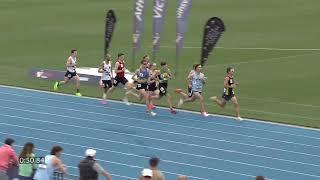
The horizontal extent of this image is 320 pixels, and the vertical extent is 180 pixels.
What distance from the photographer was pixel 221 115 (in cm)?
2109

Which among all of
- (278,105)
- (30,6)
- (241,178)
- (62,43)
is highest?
(30,6)

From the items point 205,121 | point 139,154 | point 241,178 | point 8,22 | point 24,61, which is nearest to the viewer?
point 241,178

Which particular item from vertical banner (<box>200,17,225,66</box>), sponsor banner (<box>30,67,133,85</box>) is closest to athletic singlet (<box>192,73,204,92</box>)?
vertical banner (<box>200,17,225,66</box>)

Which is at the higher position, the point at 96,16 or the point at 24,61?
the point at 96,16

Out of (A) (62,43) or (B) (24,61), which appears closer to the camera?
(B) (24,61)

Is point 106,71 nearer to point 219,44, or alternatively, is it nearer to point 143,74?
point 143,74

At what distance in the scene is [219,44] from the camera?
3531 cm

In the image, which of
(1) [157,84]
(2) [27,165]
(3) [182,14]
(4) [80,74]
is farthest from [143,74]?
(2) [27,165]

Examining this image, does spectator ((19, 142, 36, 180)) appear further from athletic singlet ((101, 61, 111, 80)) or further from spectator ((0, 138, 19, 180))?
athletic singlet ((101, 61, 111, 80))

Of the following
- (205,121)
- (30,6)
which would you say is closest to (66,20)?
(30,6)

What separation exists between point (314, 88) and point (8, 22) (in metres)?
24.0

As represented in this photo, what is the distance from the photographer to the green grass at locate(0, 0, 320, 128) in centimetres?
2386

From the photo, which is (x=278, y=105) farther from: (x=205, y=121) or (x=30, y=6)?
(x=30, y=6)

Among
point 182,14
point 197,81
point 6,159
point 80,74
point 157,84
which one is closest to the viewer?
point 6,159
